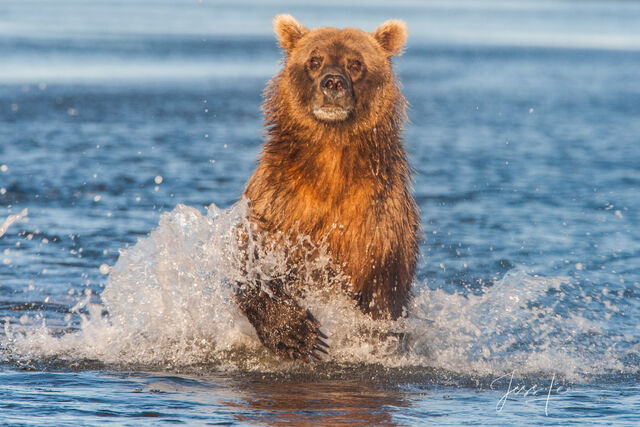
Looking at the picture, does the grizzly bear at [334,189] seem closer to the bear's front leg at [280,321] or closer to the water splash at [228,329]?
the bear's front leg at [280,321]

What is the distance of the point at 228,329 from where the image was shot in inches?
287

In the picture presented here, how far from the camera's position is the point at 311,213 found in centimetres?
696

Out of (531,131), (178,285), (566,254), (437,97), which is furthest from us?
(437,97)

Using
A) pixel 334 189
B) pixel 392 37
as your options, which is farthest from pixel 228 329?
pixel 392 37

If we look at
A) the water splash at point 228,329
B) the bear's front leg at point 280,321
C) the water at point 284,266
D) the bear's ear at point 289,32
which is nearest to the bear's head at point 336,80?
the bear's ear at point 289,32

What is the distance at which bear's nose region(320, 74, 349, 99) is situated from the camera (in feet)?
22.0

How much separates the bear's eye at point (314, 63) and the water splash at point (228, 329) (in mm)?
1059

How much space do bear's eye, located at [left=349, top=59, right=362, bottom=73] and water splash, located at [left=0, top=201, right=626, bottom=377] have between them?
120 cm

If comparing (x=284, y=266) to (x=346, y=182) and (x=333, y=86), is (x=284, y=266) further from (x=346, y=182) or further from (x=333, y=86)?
(x=333, y=86)

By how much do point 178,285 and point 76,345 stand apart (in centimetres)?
90

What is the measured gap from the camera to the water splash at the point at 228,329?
702 centimetres

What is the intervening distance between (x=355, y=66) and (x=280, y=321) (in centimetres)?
184

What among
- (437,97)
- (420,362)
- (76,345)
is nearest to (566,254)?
(420,362)

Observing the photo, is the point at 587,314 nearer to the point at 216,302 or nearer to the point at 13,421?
the point at 216,302
